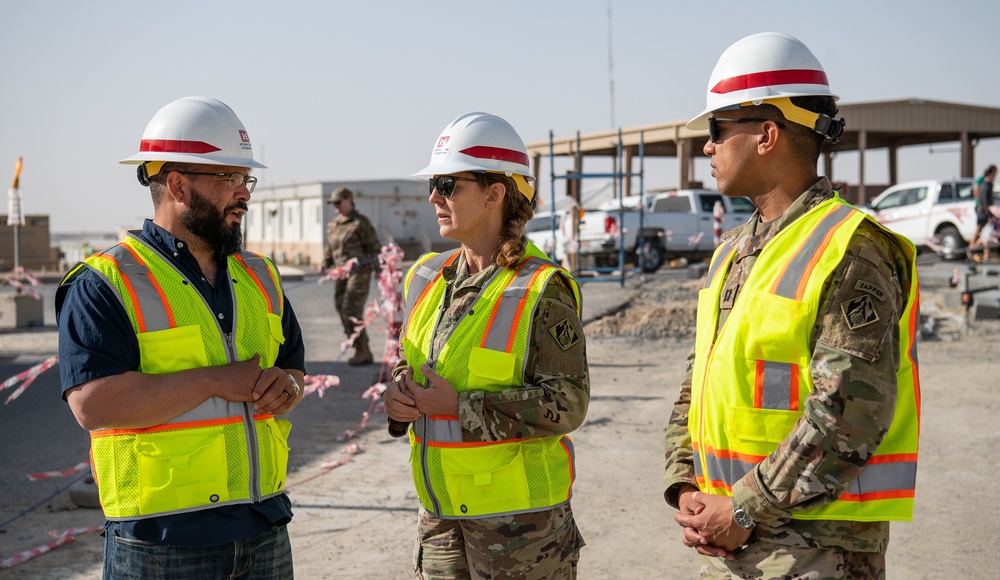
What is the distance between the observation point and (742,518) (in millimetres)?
2359

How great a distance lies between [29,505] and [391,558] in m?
2.90

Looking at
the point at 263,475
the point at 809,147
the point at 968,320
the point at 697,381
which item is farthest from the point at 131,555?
the point at 968,320

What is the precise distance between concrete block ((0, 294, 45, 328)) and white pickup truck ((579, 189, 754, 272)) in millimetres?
11286

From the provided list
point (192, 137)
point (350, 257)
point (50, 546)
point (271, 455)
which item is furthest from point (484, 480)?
point (350, 257)

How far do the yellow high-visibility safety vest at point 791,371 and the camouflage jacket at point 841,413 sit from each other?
0.12 ft

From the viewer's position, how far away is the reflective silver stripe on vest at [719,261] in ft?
8.97

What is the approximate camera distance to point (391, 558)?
523cm

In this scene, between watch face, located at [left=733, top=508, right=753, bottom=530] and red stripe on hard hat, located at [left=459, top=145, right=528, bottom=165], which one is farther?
red stripe on hard hat, located at [left=459, top=145, right=528, bottom=165]

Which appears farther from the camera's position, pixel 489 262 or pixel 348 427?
pixel 348 427

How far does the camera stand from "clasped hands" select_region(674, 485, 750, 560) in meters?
2.40

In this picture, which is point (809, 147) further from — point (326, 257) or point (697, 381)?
point (326, 257)

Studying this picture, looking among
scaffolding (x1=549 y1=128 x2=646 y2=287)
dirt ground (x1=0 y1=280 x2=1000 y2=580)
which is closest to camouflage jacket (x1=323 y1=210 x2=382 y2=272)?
dirt ground (x1=0 y1=280 x2=1000 y2=580)

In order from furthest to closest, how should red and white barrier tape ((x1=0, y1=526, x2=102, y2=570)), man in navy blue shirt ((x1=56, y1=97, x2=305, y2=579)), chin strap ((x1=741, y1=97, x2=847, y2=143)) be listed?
red and white barrier tape ((x1=0, y1=526, x2=102, y2=570)) → man in navy blue shirt ((x1=56, y1=97, x2=305, y2=579)) → chin strap ((x1=741, y1=97, x2=847, y2=143))

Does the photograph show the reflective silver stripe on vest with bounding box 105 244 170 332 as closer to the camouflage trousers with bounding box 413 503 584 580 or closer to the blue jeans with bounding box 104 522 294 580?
the blue jeans with bounding box 104 522 294 580
